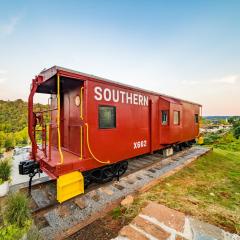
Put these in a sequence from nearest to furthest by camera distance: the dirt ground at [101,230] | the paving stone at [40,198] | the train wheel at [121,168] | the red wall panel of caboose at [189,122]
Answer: the dirt ground at [101,230]
the paving stone at [40,198]
the train wheel at [121,168]
the red wall panel of caboose at [189,122]

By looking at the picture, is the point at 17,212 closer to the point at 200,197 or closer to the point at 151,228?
the point at 151,228

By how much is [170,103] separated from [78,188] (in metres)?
5.59

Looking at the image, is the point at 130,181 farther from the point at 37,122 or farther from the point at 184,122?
the point at 184,122

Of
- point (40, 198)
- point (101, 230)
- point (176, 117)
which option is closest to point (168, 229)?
point (101, 230)

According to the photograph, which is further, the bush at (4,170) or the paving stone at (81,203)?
the bush at (4,170)

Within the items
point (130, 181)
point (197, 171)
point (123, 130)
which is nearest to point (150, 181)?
point (130, 181)

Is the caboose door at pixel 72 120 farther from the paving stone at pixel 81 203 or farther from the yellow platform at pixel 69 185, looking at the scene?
the paving stone at pixel 81 203

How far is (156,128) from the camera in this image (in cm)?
779

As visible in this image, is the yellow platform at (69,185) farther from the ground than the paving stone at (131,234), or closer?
farther from the ground

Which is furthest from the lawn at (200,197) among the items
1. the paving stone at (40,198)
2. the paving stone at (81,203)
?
the paving stone at (40,198)

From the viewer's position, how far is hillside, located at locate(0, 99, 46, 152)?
17608 millimetres

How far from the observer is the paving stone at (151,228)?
3.15m

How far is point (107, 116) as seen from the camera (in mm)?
5344

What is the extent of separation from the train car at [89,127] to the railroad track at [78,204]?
341 mm
